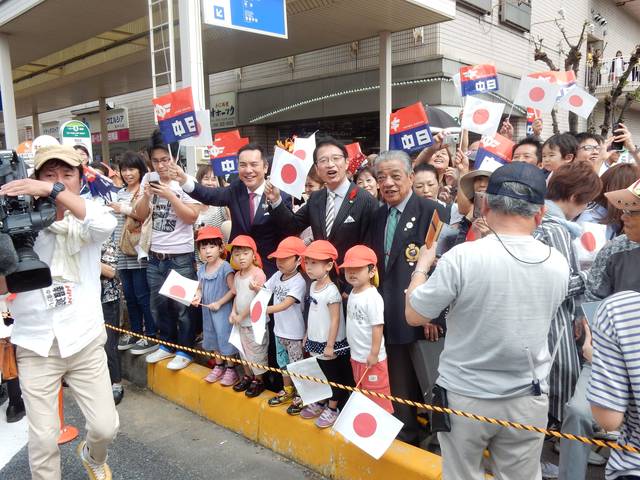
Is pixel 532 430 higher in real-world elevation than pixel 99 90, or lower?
lower

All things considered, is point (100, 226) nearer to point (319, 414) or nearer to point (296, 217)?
point (296, 217)

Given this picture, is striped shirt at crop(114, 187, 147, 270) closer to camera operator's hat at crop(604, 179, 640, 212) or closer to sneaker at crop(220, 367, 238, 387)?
sneaker at crop(220, 367, 238, 387)

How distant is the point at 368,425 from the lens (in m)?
2.79

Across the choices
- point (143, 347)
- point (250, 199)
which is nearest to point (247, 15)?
point (250, 199)

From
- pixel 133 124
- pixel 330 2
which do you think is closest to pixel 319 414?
pixel 330 2

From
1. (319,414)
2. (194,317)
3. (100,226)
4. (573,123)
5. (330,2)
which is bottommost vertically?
(319,414)

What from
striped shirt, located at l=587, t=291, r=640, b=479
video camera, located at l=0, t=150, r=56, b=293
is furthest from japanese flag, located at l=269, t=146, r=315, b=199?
striped shirt, located at l=587, t=291, r=640, b=479

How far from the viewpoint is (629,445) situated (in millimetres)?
1609

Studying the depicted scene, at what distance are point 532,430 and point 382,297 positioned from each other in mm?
1285

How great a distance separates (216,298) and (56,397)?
1.55 metres

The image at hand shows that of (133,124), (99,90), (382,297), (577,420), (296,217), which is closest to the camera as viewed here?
A: (577,420)

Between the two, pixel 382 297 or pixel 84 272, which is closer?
pixel 84 272

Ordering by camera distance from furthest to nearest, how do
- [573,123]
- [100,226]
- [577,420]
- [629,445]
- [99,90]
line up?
[99,90], [573,123], [100,226], [577,420], [629,445]

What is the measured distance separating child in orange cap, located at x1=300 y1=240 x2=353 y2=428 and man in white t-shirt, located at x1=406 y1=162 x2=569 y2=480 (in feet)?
3.73
